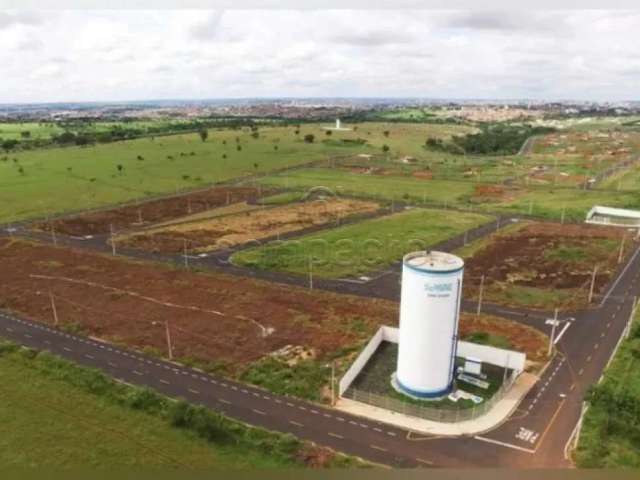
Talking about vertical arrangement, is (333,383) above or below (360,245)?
above

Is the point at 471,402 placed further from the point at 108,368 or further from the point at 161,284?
the point at 161,284

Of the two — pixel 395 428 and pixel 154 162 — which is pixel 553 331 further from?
pixel 154 162

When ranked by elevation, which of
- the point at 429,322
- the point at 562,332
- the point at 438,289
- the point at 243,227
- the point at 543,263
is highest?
the point at 438,289

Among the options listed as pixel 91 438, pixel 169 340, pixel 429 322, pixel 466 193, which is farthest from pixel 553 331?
pixel 466 193

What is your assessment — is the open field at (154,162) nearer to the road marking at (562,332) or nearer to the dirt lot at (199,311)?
the dirt lot at (199,311)

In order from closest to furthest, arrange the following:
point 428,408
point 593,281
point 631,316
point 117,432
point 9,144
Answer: point 117,432 → point 428,408 → point 631,316 → point 593,281 → point 9,144

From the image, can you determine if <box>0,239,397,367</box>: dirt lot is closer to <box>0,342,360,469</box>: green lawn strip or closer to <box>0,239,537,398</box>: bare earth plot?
<box>0,239,537,398</box>: bare earth plot

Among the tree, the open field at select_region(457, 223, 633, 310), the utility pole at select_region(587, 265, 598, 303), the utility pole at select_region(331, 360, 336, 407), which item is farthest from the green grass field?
the tree

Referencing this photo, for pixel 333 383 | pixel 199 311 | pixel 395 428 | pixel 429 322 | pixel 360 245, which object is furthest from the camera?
pixel 360 245
